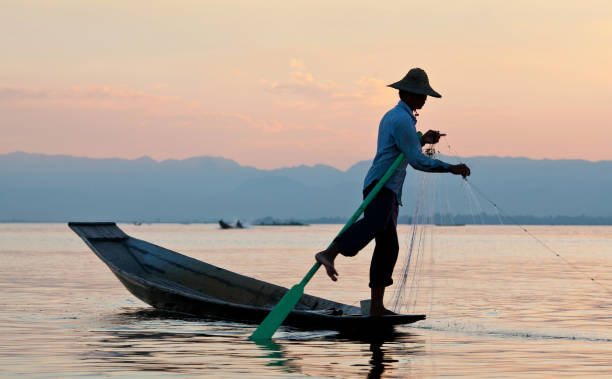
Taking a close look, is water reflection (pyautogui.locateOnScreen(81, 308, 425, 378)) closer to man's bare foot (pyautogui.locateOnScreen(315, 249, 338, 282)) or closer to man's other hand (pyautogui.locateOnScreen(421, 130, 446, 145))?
man's bare foot (pyautogui.locateOnScreen(315, 249, 338, 282))

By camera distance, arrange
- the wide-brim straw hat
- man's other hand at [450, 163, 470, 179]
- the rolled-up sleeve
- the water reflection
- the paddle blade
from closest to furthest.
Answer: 1. the water reflection
2. man's other hand at [450, 163, 470, 179]
3. the rolled-up sleeve
4. the wide-brim straw hat
5. the paddle blade

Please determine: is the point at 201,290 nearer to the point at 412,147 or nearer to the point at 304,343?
the point at 304,343

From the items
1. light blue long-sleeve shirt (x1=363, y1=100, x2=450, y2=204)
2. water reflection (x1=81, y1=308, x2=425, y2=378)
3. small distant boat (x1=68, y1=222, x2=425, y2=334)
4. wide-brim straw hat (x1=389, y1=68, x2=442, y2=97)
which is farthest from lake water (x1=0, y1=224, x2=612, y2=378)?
wide-brim straw hat (x1=389, y1=68, x2=442, y2=97)

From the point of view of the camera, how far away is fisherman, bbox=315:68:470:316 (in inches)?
372

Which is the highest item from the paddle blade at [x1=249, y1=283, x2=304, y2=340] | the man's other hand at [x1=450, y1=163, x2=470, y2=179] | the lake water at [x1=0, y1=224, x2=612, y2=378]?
the man's other hand at [x1=450, y1=163, x2=470, y2=179]

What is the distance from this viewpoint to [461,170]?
357 inches

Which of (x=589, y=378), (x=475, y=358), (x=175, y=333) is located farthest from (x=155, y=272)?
(x=589, y=378)

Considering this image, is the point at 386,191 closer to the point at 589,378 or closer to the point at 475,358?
the point at 475,358

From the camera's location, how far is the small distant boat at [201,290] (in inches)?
410

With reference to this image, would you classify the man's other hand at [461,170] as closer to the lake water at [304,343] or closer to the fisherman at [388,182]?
the fisherman at [388,182]

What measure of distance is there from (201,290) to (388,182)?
5.13m

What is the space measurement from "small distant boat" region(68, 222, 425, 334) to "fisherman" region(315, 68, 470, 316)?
21.8 inches

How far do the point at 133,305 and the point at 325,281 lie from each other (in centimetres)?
926

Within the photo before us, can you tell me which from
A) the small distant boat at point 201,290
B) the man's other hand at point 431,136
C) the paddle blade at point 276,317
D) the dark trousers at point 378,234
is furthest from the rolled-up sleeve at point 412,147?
the paddle blade at point 276,317
